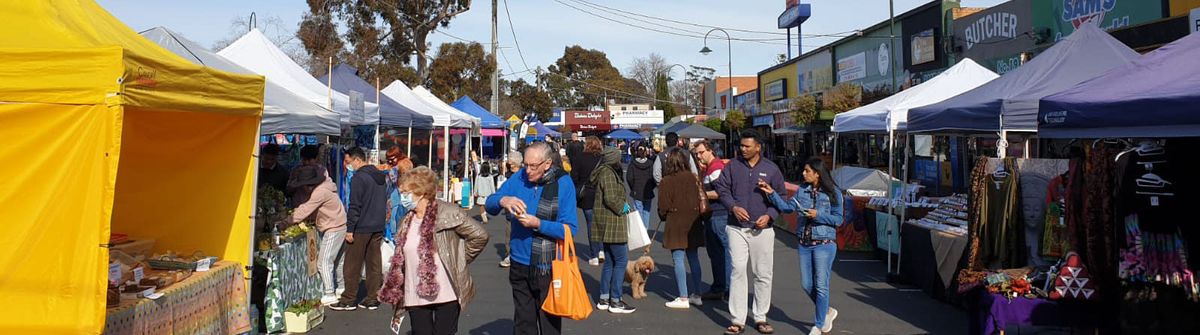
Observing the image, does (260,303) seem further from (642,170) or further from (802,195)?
(642,170)

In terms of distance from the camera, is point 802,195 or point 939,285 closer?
point 802,195

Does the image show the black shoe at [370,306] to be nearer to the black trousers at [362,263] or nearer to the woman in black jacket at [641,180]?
the black trousers at [362,263]

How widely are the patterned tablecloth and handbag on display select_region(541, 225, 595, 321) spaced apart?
2609 mm

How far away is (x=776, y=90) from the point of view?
3794cm

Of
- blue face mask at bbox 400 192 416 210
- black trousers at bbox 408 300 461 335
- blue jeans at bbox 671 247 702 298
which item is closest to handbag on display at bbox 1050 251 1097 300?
blue jeans at bbox 671 247 702 298

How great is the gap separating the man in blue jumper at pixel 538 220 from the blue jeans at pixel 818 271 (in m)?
2.11

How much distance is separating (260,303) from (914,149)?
57.2 feet

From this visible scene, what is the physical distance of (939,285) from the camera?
7773 millimetres

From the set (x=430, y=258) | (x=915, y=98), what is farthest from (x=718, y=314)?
(x=915, y=98)

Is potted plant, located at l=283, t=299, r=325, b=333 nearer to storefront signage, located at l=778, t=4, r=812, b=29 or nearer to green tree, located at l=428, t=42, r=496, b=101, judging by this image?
green tree, located at l=428, t=42, r=496, b=101

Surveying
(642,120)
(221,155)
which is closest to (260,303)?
(221,155)

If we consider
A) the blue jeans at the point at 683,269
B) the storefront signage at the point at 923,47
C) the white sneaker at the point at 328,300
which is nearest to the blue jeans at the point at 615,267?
the blue jeans at the point at 683,269

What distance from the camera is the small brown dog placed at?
7.99m

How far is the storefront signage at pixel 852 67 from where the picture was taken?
2862 cm
